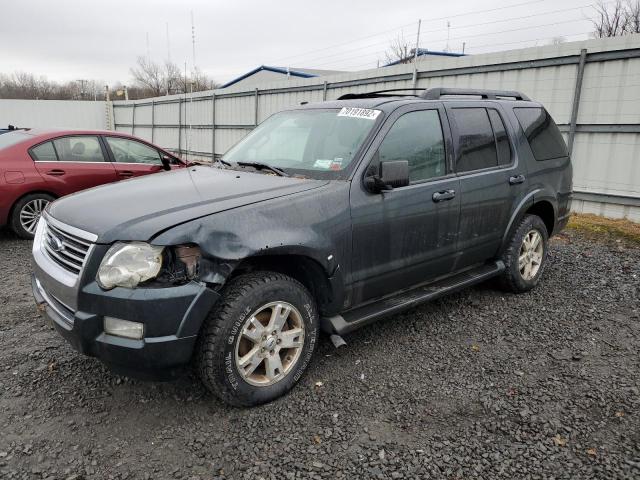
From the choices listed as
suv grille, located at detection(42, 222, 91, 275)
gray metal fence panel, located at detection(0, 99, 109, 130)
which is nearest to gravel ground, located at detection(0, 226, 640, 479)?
suv grille, located at detection(42, 222, 91, 275)

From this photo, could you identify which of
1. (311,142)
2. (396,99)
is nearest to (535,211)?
(396,99)

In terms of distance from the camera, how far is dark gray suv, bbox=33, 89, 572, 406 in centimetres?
252

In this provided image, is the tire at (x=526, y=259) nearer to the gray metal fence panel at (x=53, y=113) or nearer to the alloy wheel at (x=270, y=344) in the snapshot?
the alloy wheel at (x=270, y=344)

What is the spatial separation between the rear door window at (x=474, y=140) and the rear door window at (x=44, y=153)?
557 centimetres

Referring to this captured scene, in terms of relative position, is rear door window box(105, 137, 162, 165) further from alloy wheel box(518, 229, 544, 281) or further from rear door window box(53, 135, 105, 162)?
alloy wheel box(518, 229, 544, 281)

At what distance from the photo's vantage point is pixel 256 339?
111 inches

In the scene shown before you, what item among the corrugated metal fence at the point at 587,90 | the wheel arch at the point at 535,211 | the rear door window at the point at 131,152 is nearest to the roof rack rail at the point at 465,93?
the wheel arch at the point at 535,211

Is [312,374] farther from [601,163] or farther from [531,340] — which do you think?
[601,163]

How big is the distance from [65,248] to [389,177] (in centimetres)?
198

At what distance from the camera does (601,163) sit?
7.39 metres

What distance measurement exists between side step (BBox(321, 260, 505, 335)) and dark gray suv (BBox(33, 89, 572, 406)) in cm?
1

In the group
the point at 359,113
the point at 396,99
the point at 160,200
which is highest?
the point at 396,99

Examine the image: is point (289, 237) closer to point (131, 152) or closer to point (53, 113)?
point (131, 152)

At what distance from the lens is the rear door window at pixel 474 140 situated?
4008 mm
